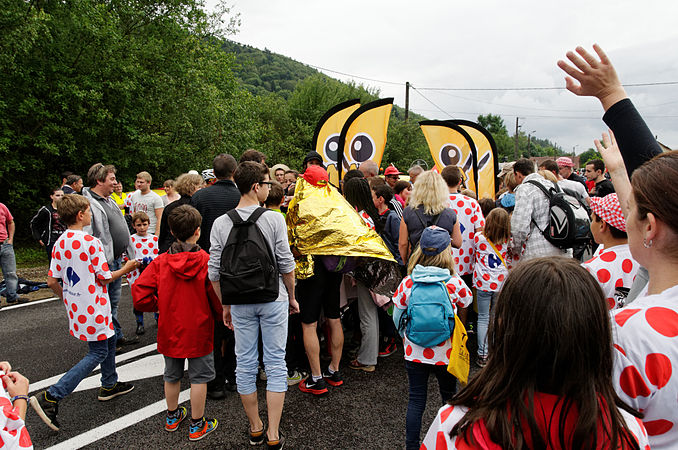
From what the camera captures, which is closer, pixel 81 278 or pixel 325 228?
pixel 81 278

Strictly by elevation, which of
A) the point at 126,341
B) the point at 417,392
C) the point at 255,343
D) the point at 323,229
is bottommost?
the point at 126,341

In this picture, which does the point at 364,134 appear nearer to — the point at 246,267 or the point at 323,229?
the point at 323,229

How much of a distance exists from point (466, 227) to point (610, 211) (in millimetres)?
2376

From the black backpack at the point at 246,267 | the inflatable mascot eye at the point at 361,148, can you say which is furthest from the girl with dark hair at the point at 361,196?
the inflatable mascot eye at the point at 361,148

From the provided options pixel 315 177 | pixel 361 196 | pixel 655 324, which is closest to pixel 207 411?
pixel 315 177

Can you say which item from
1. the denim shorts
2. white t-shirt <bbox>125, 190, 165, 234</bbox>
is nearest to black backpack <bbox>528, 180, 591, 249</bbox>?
the denim shorts

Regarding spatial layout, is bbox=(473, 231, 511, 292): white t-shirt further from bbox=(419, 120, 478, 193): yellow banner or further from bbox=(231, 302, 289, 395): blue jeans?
bbox=(419, 120, 478, 193): yellow banner

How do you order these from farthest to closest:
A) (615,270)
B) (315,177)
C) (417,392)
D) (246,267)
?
(315,177) < (246,267) < (417,392) < (615,270)

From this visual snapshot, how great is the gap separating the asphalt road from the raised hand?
2614 mm

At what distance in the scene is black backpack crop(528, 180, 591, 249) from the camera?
3.47 meters

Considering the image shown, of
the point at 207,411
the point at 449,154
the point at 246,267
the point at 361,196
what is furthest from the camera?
the point at 449,154

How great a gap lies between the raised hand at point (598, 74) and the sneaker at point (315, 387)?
10.2ft

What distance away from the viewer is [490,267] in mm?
4289

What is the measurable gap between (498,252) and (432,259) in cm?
177
